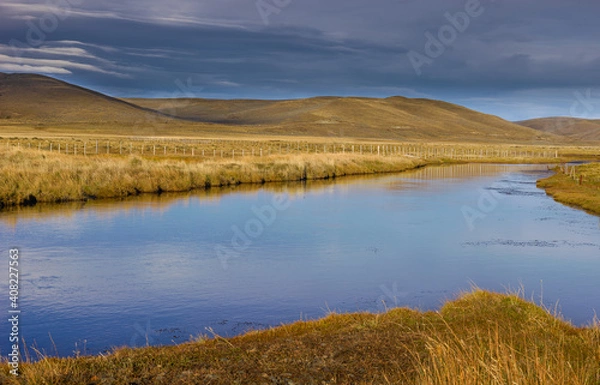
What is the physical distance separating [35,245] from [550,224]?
16570 mm

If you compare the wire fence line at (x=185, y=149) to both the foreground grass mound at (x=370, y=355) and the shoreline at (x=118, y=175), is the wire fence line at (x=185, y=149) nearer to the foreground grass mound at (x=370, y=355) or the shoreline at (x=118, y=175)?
the shoreline at (x=118, y=175)

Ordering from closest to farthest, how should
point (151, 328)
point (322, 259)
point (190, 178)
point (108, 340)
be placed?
point (108, 340) → point (151, 328) → point (322, 259) → point (190, 178)

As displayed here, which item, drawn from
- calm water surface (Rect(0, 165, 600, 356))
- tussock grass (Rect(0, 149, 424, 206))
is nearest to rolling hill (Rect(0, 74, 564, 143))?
tussock grass (Rect(0, 149, 424, 206))

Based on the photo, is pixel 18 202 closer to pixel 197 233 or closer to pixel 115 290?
pixel 197 233

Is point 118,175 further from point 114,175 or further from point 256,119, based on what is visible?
point 256,119

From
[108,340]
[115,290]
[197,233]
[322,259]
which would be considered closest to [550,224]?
[322,259]

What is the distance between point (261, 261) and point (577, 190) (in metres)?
22.0

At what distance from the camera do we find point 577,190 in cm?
3231

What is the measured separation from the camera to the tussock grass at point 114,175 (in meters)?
25.4

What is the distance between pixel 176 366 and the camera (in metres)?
7.38

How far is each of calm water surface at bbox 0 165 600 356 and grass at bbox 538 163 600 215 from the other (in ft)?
4.10

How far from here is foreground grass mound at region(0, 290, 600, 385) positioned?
6.24m

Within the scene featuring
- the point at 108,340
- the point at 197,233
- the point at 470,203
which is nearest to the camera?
the point at 108,340

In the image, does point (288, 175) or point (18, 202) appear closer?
point (18, 202)
